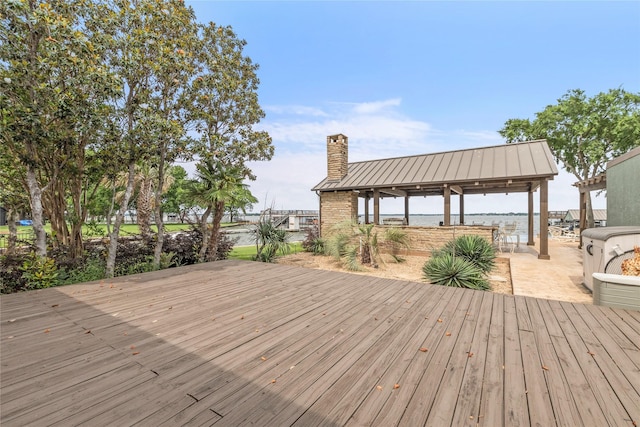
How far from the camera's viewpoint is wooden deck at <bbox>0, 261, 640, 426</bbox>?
5.53 feet

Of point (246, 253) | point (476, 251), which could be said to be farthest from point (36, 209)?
point (476, 251)

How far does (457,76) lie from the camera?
40.1 feet

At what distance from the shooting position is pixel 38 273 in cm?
472

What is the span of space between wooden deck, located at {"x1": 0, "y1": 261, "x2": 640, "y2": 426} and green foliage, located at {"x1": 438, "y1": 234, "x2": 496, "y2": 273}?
3.85 m

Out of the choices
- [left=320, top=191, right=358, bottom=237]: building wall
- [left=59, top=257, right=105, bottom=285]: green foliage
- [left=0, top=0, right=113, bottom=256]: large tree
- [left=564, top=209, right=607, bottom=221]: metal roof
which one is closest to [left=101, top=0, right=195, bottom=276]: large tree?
[left=59, top=257, right=105, bottom=285]: green foliage

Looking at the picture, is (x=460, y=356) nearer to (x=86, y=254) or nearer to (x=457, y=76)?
(x=86, y=254)

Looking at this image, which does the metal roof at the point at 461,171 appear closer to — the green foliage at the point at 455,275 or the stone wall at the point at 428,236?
the stone wall at the point at 428,236

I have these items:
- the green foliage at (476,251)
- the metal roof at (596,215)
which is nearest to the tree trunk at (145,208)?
the green foliage at (476,251)

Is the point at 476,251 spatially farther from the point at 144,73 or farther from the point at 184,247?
the point at 144,73

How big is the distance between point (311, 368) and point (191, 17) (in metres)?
8.57

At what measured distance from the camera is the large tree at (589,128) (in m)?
17.5

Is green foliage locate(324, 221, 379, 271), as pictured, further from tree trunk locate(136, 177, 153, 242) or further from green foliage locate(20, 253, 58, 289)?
green foliage locate(20, 253, 58, 289)

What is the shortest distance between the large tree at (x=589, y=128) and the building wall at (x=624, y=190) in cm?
1219

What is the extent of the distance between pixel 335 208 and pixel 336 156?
9.77ft
